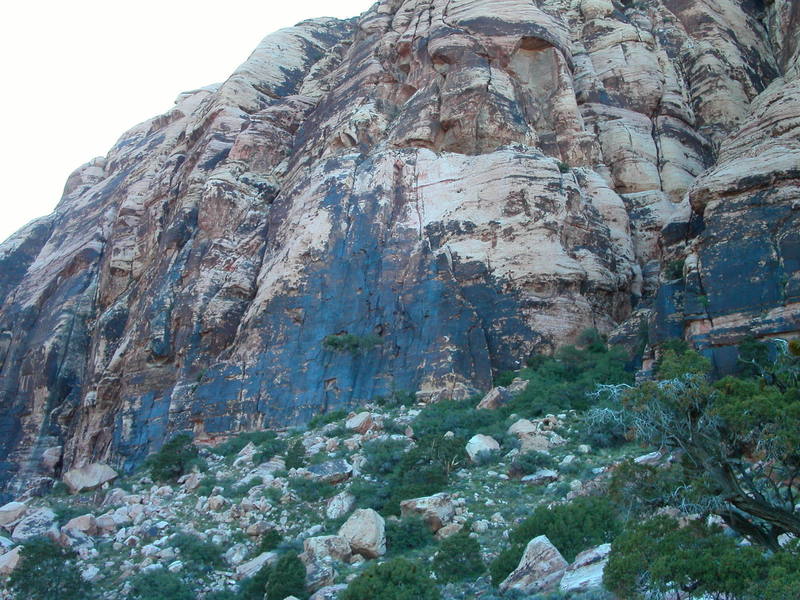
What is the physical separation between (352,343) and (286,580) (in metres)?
16.5

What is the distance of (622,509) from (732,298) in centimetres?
1391

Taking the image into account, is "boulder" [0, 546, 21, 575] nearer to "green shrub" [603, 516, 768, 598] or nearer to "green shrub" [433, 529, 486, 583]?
"green shrub" [433, 529, 486, 583]

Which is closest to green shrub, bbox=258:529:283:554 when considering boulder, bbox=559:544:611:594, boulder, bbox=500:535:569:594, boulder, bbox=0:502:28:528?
boulder, bbox=500:535:569:594

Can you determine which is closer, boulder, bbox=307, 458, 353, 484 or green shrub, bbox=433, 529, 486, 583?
green shrub, bbox=433, 529, 486, 583

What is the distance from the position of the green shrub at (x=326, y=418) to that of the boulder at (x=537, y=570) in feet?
51.2

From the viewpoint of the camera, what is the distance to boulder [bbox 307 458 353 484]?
71.2ft

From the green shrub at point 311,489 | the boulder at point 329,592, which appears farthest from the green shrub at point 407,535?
the green shrub at point 311,489

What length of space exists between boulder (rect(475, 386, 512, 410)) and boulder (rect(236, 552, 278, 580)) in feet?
35.4

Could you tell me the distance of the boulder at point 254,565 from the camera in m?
16.7

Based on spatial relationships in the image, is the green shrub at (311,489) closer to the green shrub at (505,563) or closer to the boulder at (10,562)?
the boulder at (10,562)

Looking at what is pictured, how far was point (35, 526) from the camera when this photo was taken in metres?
20.5

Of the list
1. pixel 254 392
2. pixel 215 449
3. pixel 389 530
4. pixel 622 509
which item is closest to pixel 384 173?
pixel 254 392

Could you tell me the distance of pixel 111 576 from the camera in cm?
1714

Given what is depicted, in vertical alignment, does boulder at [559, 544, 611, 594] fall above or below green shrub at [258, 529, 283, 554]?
above
